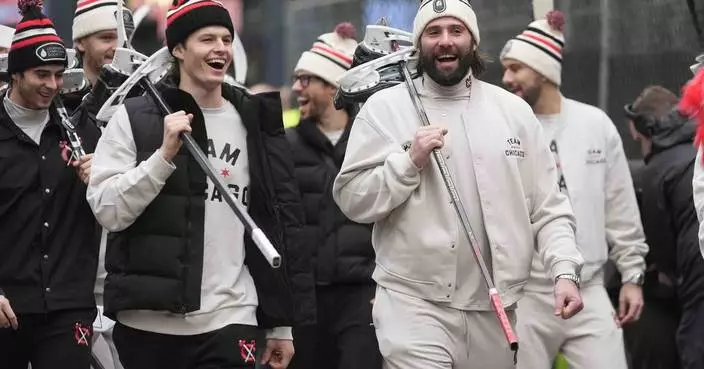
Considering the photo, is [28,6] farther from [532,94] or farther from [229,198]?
[532,94]

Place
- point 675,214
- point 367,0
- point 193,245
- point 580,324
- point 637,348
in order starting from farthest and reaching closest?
point 367,0
point 637,348
point 675,214
point 580,324
point 193,245

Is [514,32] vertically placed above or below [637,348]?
above

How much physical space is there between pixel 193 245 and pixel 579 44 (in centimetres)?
524

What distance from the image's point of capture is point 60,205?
7.61 meters

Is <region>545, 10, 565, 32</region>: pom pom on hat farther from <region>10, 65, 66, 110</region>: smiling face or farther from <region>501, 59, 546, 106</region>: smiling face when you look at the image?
<region>10, 65, 66, 110</region>: smiling face

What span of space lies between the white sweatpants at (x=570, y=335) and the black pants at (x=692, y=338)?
19.2 inches

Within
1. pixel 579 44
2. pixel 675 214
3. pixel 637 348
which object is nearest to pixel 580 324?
pixel 675 214

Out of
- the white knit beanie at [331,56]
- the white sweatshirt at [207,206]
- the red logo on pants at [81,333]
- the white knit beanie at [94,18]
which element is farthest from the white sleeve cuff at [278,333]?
the white knit beanie at [331,56]

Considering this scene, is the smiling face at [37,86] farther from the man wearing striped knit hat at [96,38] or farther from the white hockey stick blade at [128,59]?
the man wearing striped knit hat at [96,38]

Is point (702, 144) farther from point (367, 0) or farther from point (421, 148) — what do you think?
point (367, 0)

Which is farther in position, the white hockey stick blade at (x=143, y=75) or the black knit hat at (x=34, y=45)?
the black knit hat at (x=34, y=45)

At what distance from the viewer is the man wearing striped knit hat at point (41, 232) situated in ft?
24.6

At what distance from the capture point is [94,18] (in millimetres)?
9219

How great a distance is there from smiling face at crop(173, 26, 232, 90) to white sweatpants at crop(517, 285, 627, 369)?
225 centimetres
